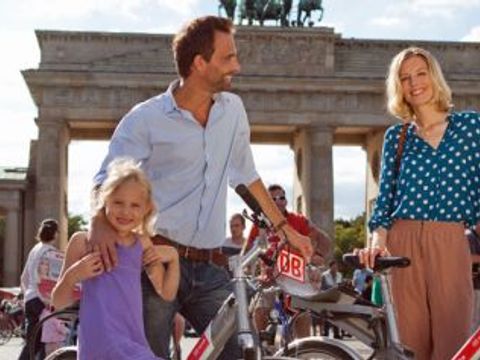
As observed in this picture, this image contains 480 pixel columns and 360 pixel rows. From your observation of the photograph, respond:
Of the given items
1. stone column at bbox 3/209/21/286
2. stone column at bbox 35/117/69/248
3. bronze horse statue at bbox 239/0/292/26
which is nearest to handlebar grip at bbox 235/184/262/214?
stone column at bbox 35/117/69/248

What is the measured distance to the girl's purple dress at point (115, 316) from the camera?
558 cm

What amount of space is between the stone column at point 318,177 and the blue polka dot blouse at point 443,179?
46944 millimetres

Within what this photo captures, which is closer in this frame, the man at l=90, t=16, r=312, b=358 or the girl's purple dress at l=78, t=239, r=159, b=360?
the girl's purple dress at l=78, t=239, r=159, b=360

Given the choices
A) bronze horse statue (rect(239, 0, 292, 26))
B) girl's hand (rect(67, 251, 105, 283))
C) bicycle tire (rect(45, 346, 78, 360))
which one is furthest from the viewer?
bronze horse statue (rect(239, 0, 292, 26))

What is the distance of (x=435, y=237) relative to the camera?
6453 mm

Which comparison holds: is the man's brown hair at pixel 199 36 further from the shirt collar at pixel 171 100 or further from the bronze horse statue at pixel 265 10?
the bronze horse statue at pixel 265 10

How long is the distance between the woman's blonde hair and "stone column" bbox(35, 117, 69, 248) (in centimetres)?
4782

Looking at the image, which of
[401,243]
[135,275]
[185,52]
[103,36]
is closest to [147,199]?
[135,275]

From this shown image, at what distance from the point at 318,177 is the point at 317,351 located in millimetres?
48109

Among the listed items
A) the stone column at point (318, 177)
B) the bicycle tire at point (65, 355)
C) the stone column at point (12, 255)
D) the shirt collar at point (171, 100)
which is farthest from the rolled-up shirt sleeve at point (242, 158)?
the stone column at point (12, 255)

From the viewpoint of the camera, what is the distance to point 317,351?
7.06 meters

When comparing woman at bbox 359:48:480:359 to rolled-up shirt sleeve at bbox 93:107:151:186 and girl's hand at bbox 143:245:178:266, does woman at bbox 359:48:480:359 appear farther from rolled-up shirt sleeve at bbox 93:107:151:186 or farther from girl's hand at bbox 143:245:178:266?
rolled-up shirt sleeve at bbox 93:107:151:186

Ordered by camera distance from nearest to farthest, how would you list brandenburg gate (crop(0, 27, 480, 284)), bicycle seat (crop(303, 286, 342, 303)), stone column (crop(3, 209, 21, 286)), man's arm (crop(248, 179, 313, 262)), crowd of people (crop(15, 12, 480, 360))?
crowd of people (crop(15, 12, 480, 360)), man's arm (crop(248, 179, 313, 262)), bicycle seat (crop(303, 286, 342, 303)), brandenburg gate (crop(0, 27, 480, 284)), stone column (crop(3, 209, 21, 286))

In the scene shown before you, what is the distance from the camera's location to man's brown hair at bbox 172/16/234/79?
20.2 ft
